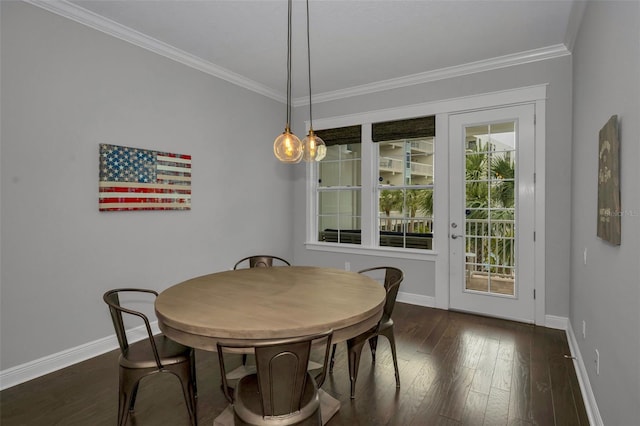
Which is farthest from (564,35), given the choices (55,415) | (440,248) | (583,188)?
(55,415)

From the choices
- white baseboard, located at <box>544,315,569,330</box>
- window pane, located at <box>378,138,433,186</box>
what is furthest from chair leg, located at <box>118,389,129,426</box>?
white baseboard, located at <box>544,315,569,330</box>

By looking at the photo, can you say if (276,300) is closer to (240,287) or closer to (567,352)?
(240,287)

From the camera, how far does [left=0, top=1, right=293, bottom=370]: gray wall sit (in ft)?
8.15

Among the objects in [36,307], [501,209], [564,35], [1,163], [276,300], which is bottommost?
[36,307]

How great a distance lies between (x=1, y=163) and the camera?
7.88 ft

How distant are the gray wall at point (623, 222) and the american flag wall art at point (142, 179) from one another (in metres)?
3.45

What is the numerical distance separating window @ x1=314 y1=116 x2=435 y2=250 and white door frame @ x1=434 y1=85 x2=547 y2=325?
15 cm

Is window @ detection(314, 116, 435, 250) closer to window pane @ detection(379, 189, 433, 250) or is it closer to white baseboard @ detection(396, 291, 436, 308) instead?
window pane @ detection(379, 189, 433, 250)

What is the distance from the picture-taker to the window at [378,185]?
4.32 metres

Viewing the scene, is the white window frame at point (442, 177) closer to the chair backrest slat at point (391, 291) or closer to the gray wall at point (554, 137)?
the gray wall at point (554, 137)

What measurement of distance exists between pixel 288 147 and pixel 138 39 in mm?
1951

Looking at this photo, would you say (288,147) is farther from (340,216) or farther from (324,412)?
(340,216)

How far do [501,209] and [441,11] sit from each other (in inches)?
82.6

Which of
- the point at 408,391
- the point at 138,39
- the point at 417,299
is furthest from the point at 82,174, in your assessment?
the point at 417,299
